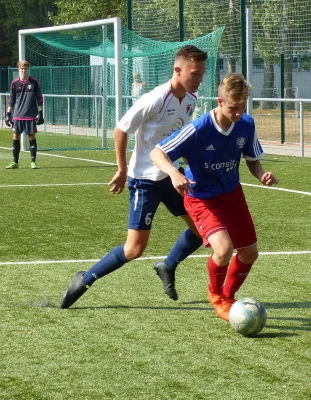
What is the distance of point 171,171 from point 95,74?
74.8ft

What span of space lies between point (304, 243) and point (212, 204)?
3263 millimetres

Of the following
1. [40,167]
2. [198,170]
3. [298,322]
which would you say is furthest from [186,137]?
[40,167]

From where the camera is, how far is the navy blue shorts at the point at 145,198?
20.9 feet

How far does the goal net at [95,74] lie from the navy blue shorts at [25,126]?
170 cm

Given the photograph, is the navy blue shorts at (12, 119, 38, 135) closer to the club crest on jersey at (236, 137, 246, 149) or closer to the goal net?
the goal net

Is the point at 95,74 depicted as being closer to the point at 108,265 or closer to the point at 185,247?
the point at 185,247

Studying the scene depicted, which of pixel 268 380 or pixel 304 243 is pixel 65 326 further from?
pixel 304 243

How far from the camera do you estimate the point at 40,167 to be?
1798cm

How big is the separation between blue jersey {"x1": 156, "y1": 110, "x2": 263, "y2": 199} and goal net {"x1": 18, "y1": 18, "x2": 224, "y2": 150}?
12.3 m

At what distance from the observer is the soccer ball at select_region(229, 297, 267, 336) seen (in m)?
5.61

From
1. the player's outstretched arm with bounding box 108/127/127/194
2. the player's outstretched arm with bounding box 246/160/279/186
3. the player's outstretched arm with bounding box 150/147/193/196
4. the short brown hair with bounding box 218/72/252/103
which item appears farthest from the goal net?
the short brown hair with bounding box 218/72/252/103

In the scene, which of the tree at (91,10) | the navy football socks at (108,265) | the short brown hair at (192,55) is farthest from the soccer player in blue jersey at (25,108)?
the tree at (91,10)

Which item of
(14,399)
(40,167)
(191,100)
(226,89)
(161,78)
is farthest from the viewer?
(161,78)

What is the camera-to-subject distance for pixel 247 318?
18.3 ft
